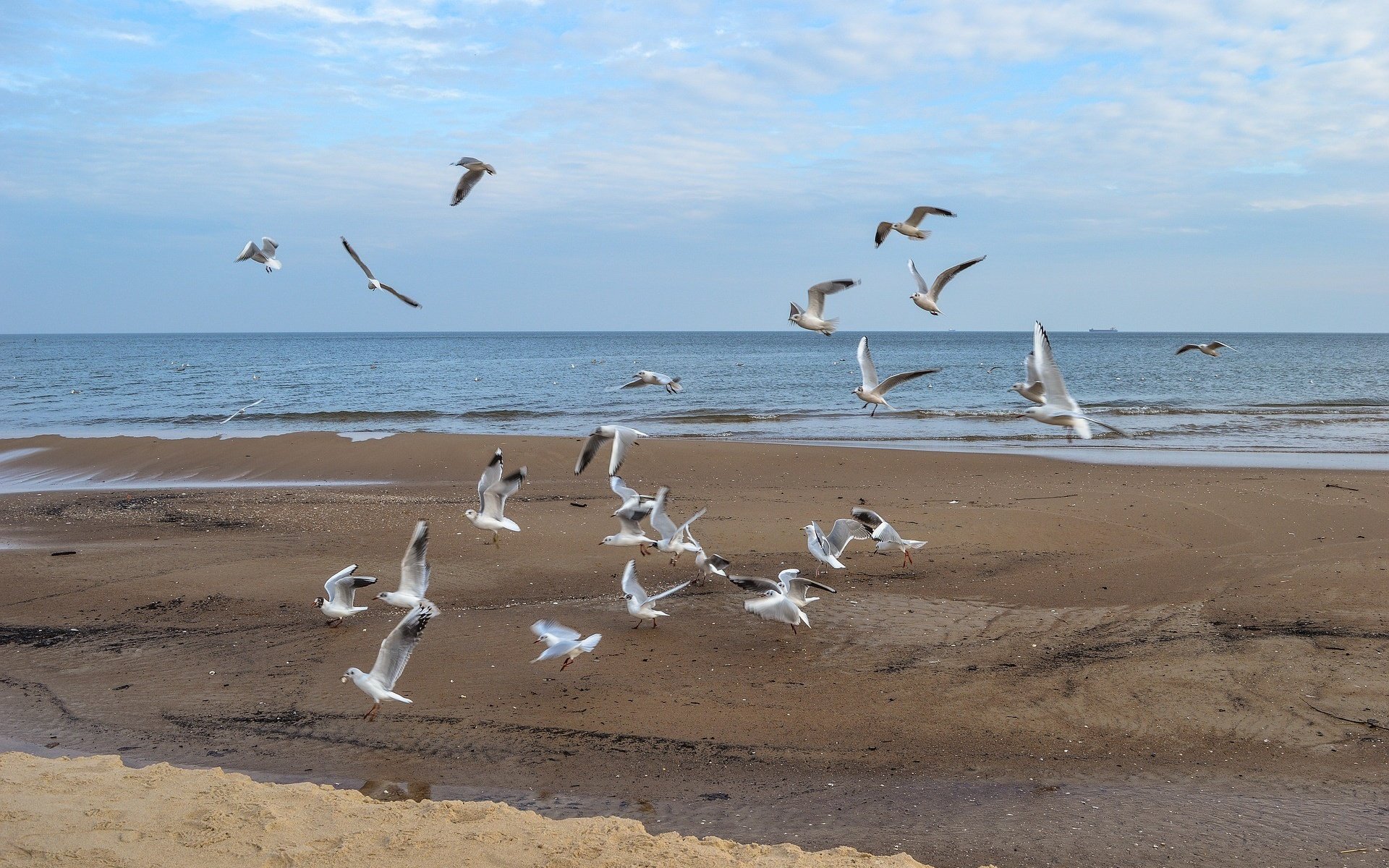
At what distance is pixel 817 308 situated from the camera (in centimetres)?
1058

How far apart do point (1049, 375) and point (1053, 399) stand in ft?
0.89

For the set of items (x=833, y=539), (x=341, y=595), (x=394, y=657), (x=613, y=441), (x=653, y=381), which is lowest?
(x=341, y=595)

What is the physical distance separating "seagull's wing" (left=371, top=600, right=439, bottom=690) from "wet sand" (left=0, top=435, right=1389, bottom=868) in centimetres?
45

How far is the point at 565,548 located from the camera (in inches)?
423

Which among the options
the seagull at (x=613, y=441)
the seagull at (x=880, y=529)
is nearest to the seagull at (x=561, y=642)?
the seagull at (x=613, y=441)

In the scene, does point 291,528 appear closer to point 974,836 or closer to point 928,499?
point 928,499

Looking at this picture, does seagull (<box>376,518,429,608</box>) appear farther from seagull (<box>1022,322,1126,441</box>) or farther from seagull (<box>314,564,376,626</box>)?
seagull (<box>1022,322,1126,441</box>)

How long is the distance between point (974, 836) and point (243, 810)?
11.7 feet

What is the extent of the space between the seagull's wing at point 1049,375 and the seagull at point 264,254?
7.91 meters

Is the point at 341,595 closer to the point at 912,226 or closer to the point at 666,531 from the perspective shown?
the point at 666,531

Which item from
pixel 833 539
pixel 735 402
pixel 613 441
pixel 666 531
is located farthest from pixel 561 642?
pixel 735 402

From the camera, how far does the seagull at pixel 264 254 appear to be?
1041cm

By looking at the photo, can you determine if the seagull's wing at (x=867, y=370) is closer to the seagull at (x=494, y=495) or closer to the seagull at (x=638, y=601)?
the seagull at (x=638, y=601)

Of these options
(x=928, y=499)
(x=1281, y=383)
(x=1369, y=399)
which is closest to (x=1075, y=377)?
(x=1281, y=383)
